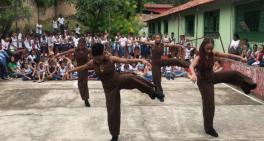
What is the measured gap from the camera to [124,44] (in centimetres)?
2219

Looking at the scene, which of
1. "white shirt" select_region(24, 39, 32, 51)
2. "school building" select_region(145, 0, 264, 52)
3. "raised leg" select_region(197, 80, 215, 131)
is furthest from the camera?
"white shirt" select_region(24, 39, 32, 51)

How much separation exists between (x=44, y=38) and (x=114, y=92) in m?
14.4

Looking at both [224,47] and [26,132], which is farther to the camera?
[224,47]

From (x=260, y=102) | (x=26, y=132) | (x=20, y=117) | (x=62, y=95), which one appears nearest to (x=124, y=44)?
(x=62, y=95)

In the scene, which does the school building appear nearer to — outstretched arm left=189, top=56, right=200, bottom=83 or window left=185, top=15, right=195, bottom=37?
window left=185, top=15, right=195, bottom=37

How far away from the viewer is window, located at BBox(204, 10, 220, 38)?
71.2ft

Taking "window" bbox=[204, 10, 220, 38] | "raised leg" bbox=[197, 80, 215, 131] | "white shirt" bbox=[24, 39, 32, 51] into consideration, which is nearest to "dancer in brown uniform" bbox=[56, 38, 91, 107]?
"raised leg" bbox=[197, 80, 215, 131]

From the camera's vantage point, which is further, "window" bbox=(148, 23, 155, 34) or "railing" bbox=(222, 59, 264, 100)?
"window" bbox=(148, 23, 155, 34)

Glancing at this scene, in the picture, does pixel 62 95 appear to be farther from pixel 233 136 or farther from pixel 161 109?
pixel 233 136

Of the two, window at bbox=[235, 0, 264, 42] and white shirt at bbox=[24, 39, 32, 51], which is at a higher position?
window at bbox=[235, 0, 264, 42]

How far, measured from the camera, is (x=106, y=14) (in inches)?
1207

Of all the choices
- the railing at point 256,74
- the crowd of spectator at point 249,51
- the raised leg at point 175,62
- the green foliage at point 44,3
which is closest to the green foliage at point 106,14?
the green foliage at point 44,3

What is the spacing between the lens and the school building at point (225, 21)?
677 inches

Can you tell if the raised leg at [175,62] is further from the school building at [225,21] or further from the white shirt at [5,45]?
the white shirt at [5,45]
